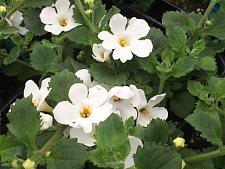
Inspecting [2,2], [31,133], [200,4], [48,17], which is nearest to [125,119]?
[31,133]

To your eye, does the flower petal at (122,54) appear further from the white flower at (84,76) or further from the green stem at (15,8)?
the green stem at (15,8)

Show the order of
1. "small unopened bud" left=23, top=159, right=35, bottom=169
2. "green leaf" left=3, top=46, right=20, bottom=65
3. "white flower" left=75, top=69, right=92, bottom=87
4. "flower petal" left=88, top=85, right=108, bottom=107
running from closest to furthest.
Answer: "small unopened bud" left=23, top=159, right=35, bottom=169, "flower petal" left=88, top=85, right=108, bottom=107, "white flower" left=75, top=69, right=92, bottom=87, "green leaf" left=3, top=46, right=20, bottom=65

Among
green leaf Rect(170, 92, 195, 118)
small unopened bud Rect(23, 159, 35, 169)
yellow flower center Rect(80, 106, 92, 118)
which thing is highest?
yellow flower center Rect(80, 106, 92, 118)

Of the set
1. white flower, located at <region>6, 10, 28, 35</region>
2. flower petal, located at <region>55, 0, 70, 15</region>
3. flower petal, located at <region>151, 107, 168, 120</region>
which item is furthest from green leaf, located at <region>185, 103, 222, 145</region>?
white flower, located at <region>6, 10, 28, 35</region>

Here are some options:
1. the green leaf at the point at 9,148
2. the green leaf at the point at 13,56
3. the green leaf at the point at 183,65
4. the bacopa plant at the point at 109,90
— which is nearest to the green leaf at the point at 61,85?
the bacopa plant at the point at 109,90

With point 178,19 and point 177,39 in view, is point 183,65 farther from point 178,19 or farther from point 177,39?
point 178,19

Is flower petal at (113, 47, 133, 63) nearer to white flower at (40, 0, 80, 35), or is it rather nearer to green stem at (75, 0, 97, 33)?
green stem at (75, 0, 97, 33)

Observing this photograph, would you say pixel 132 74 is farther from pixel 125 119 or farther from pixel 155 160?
pixel 155 160
